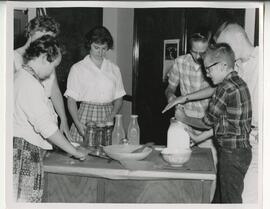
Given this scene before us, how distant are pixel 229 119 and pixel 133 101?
27cm

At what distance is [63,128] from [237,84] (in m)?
0.49

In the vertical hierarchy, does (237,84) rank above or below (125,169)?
above

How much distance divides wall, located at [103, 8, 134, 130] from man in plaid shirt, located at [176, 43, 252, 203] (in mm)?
218

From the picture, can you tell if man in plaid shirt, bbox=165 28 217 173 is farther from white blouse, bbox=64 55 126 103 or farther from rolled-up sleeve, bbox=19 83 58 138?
rolled-up sleeve, bbox=19 83 58 138

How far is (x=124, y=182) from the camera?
228cm

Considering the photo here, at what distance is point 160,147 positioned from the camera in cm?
234

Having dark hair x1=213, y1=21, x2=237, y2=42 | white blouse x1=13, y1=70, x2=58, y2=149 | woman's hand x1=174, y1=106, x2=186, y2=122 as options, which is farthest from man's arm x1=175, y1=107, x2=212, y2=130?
white blouse x1=13, y1=70, x2=58, y2=149

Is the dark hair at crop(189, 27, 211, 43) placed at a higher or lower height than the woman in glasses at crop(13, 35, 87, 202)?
higher

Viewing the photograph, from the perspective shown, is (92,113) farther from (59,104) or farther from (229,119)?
(229,119)

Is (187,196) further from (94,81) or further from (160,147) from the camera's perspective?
(94,81)

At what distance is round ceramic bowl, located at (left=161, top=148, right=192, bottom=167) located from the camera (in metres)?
2.27

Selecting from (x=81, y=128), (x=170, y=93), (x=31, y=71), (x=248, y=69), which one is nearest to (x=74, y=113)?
(x=81, y=128)

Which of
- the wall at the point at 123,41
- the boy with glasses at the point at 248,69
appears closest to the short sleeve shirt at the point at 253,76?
the boy with glasses at the point at 248,69

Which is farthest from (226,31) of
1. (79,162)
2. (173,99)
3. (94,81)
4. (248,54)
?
(79,162)
